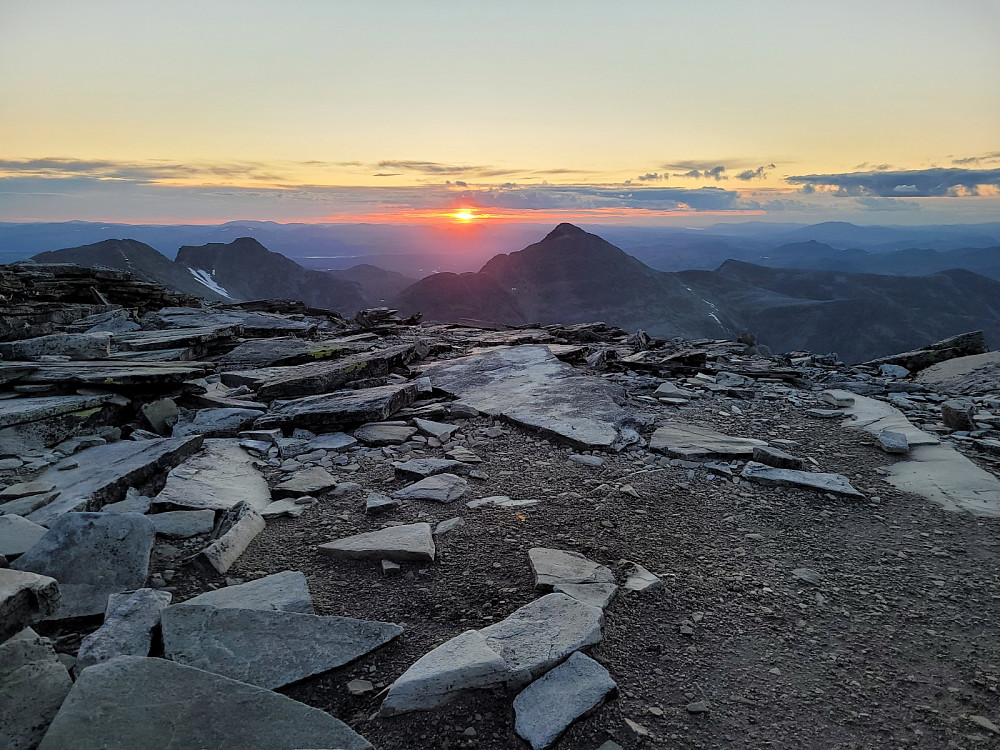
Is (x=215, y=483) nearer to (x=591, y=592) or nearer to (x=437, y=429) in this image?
(x=437, y=429)

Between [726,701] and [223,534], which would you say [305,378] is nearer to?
[223,534]

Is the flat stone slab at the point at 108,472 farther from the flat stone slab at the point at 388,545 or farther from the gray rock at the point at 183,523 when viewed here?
the flat stone slab at the point at 388,545

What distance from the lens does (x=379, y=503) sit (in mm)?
4645

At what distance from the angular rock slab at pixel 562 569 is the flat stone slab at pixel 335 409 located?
3.18 meters

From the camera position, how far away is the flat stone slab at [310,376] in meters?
7.45

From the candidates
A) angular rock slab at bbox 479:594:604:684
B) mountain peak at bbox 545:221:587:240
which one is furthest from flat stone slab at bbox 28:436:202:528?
mountain peak at bbox 545:221:587:240

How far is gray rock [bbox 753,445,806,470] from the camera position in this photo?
5.43 metres

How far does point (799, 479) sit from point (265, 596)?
4444 millimetres

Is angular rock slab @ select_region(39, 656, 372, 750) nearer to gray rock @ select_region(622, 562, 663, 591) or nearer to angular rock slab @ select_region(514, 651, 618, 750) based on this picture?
angular rock slab @ select_region(514, 651, 618, 750)

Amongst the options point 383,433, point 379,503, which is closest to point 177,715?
point 379,503

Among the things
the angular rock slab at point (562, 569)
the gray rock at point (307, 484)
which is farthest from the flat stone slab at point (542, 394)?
the gray rock at point (307, 484)

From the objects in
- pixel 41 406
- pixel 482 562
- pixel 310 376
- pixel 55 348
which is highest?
pixel 55 348

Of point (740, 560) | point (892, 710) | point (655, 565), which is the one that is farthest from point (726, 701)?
point (740, 560)

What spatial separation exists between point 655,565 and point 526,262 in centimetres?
12834
